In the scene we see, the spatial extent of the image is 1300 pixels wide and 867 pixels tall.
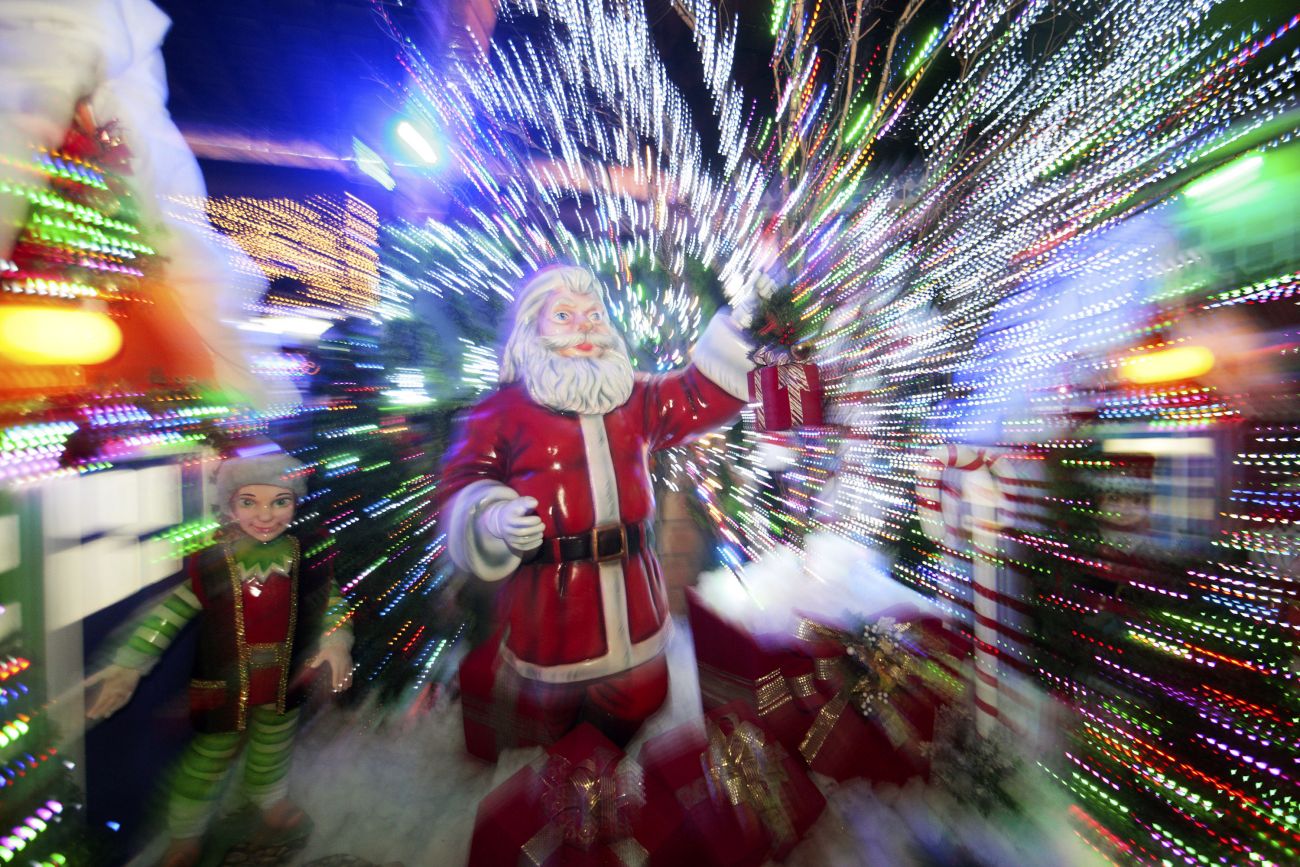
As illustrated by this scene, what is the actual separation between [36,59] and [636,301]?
103 centimetres

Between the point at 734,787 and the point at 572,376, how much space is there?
81 centimetres

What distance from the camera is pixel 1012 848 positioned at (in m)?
1.00

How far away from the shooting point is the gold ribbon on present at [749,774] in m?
0.94

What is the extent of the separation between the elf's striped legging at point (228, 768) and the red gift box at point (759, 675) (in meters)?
0.88

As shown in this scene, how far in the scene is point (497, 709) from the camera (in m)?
1.12

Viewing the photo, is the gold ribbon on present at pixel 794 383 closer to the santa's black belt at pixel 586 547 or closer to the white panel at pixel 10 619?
the santa's black belt at pixel 586 547

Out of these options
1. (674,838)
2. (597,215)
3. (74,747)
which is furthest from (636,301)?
(74,747)

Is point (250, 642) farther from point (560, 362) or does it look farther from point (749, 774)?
Result: point (749, 774)

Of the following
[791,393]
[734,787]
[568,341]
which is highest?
[568,341]

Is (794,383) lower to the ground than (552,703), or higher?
higher

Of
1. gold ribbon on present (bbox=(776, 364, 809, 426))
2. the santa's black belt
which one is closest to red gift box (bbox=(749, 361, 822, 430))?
gold ribbon on present (bbox=(776, 364, 809, 426))

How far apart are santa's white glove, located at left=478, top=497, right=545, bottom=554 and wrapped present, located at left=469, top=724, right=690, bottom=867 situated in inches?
14.4

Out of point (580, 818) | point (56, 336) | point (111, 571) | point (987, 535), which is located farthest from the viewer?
point (987, 535)

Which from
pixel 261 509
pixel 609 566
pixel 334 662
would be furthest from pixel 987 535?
pixel 261 509
